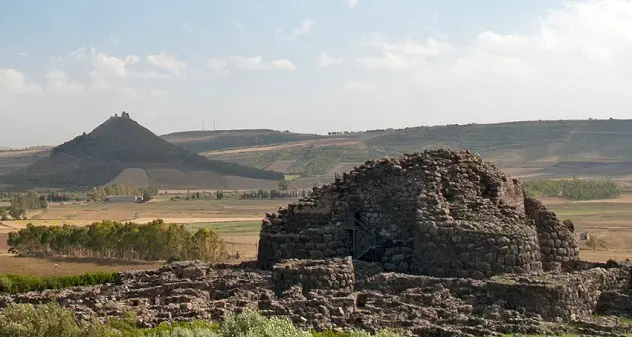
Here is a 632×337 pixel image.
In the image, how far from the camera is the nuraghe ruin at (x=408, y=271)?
19.4 metres

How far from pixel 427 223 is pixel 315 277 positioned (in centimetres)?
417

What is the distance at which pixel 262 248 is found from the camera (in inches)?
1141

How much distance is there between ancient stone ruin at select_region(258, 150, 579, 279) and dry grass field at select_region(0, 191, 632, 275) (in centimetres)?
2303

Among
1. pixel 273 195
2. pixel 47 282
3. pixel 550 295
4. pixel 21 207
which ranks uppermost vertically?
pixel 550 295

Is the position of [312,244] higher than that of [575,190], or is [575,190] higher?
[312,244]

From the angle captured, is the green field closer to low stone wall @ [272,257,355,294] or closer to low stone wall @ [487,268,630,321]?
low stone wall @ [272,257,355,294]

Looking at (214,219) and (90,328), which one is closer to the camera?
(90,328)

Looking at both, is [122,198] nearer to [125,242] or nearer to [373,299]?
[125,242]

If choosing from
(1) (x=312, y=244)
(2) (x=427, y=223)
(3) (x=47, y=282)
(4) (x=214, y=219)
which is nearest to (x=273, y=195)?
(4) (x=214, y=219)

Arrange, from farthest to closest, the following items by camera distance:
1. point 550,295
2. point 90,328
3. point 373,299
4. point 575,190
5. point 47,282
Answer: point 575,190
point 47,282
point 373,299
point 550,295
point 90,328

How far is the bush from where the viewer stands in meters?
31.7

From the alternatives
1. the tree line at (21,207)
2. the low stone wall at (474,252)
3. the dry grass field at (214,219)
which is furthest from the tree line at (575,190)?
the low stone wall at (474,252)

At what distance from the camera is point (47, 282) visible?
32469 millimetres

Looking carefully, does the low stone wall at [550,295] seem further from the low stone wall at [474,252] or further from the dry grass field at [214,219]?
the dry grass field at [214,219]
